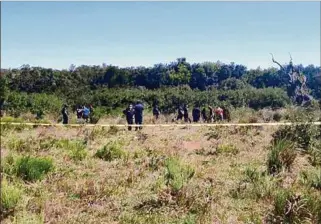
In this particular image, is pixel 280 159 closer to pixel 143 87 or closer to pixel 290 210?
pixel 290 210

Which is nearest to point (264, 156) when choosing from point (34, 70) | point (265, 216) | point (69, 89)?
point (265, 216)

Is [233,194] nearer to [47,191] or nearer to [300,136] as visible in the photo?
[47,191]

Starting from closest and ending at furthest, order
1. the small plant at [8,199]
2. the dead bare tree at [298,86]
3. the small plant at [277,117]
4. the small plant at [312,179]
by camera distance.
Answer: the small plant at [8,199]
the small plant at [312,179]
the small plant at [277,117]
the dead bare tree at [298,86]

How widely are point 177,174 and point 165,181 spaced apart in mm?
308

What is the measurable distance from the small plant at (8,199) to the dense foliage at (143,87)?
1143 inches

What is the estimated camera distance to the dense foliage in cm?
4609

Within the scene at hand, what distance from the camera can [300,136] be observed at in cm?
A: 1220

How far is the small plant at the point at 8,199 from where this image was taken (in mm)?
6219

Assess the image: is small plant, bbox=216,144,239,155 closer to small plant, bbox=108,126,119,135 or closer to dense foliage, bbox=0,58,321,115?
small plant, bbox=108,126,119,135

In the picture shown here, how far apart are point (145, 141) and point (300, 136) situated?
449cm

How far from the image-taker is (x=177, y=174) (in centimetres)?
792

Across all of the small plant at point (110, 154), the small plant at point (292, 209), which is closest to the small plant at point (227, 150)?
the small plant at point (110, 154)

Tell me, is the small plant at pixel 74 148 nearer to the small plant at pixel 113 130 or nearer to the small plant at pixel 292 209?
the small plant at pixel 113 130

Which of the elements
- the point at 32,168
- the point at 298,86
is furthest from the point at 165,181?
the point at 298,86
